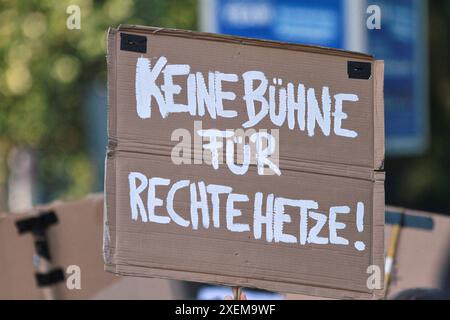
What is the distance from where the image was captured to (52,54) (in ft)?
25.9

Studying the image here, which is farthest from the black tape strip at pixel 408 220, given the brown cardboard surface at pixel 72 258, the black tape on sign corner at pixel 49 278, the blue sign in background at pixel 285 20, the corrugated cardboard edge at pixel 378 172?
the blue sign in background at pixel 285 20

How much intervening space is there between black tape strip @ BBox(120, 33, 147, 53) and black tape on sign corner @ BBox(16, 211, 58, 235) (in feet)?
3.80

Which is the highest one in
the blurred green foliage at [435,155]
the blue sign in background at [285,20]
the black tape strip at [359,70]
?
the blue sign in background at [285,20]

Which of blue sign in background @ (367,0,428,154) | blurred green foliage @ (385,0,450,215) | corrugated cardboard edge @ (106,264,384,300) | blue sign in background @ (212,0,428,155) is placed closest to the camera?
corrugated cardboard edge @ (106,264,384,300)

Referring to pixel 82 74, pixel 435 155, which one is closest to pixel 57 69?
pixel 82 74

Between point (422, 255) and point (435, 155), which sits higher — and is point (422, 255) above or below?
above

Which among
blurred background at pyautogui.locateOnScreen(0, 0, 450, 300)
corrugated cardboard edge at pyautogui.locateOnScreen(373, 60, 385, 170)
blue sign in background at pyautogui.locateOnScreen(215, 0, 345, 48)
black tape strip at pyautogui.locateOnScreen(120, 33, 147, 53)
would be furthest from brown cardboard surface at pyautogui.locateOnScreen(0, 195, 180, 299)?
blurred background at pyautogui.locateOnScreen(0, 0, 450, 300)

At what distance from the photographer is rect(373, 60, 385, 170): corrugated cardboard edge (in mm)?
3131

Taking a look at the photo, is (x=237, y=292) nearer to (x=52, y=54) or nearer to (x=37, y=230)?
(x=37, y=230)

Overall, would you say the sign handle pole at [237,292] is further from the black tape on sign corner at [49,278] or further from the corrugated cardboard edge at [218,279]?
the black tape on sign corner at [49,278]

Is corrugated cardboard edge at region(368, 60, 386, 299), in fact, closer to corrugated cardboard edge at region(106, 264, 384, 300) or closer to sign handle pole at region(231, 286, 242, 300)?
corrugated cardboard edge at region(106, 264, 384, 300)

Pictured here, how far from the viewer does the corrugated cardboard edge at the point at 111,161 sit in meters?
3.08

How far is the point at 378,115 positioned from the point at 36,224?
57.7 inches

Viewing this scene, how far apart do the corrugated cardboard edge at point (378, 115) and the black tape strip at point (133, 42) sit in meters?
0.64
